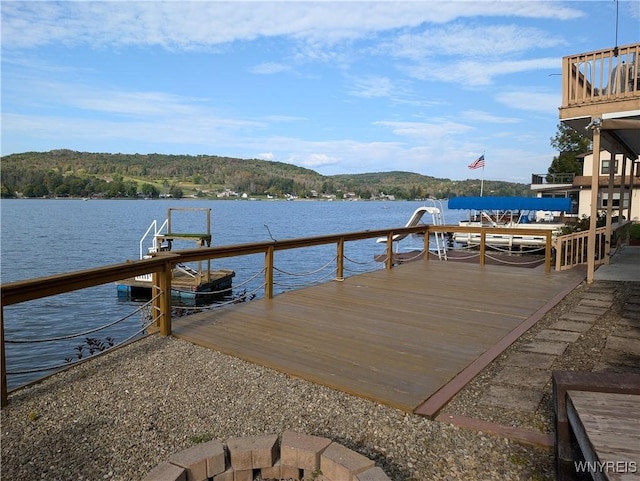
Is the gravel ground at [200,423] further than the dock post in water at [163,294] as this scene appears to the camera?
No

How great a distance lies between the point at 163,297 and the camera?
190 inches

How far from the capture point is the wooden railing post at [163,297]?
15.8ft

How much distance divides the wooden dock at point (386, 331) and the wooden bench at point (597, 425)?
109 centimetres

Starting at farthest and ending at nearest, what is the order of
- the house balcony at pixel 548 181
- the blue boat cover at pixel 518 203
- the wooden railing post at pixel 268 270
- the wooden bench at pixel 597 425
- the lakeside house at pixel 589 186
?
the house balcony at pixel 548 181, the blue boat cover at pixel 518 203, the lakeside house at pixel 589 186, the wooden railing post at pixel 268 270, the wooden bench at pixel 597 425

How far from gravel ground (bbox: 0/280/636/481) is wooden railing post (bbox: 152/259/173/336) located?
0.79 m

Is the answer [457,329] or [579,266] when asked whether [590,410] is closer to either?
[457,329]

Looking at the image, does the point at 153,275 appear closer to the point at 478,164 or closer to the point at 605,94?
the point at 605,94

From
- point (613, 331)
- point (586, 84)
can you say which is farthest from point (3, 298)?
point (586, 84)

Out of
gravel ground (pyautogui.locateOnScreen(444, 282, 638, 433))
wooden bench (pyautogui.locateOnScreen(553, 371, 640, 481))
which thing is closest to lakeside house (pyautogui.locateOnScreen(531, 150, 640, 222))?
gravel ground (pyautogui.locateOnScreen(444, 282, 638, 433))

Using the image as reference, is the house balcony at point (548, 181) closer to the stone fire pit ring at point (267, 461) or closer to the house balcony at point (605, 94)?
the house balcony at point (605, 94)

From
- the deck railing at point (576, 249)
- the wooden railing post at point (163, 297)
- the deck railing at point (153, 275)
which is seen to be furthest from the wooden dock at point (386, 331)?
the deck railing at point (576, 249)

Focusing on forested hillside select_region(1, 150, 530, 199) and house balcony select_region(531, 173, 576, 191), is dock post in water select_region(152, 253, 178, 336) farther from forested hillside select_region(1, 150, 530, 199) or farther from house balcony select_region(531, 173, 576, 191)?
forested hillside select_region(1, 150, 530, 199)

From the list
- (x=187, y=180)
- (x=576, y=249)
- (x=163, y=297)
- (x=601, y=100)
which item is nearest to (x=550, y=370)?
(x=163, y=297)

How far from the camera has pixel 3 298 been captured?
3.27m
